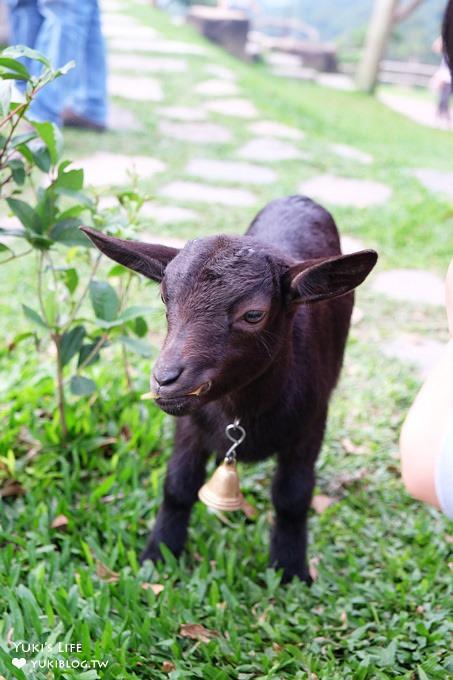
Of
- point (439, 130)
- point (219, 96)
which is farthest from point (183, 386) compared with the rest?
point (439, 130)

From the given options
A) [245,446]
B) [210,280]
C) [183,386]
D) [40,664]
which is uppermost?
[210,280]

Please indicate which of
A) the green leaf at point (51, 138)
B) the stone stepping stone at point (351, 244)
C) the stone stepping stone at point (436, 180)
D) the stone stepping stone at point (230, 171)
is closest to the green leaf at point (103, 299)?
the green leaf at point (51, 138)

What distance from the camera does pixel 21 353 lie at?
4.40 m

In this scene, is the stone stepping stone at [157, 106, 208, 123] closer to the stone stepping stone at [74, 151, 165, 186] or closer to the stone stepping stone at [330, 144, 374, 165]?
the stone stepping stone at [330, 144, 374, 165]

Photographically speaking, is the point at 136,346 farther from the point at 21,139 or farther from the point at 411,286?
the point at 411,286

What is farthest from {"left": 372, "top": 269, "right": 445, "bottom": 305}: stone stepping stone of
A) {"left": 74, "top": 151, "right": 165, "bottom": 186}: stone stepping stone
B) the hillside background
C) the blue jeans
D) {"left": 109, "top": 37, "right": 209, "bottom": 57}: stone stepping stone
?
the hillside background

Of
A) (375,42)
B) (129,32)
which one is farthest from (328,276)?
(129,32)

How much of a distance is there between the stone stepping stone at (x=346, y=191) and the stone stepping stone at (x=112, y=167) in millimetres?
1546

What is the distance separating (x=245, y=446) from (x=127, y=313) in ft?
2.71

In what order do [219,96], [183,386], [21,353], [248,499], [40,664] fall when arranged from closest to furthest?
[183,386] < [40,664] < [248,499] < [21,353] < [219,96]

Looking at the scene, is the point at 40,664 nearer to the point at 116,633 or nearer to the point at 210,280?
the point at 116,633

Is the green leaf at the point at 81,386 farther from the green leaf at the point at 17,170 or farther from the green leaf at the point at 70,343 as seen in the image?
the green leaf at the point at 17,170

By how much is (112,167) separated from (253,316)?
561cm

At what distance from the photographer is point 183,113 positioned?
1050cm
